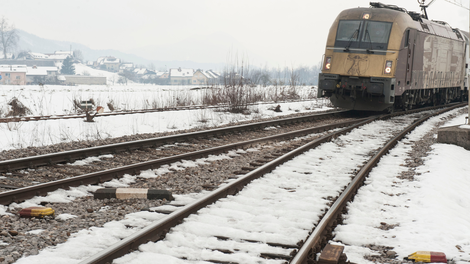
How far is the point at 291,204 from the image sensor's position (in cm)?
529

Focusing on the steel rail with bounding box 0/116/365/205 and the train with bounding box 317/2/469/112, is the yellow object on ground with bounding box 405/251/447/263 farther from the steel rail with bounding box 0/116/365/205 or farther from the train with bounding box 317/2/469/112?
the train with bounding box 317/2/469/112

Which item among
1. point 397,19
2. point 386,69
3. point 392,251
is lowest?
point 392,251

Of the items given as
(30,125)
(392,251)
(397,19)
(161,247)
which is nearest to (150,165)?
(161,247)

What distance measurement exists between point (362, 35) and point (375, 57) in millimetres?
949

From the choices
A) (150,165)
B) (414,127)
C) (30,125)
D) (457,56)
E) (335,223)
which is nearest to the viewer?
(335,223)

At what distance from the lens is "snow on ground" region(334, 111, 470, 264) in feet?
13.7

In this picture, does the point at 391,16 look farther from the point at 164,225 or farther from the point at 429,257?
the point at 164,225

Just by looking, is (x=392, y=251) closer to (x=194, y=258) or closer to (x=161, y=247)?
(x=194, y=258)

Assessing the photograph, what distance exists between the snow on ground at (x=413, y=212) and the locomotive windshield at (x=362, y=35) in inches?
293

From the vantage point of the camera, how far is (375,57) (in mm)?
14867

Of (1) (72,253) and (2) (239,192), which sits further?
(2) (239,192)

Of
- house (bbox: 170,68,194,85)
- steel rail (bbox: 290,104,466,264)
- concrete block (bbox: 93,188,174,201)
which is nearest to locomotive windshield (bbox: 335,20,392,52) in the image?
steel rail (bbox: 290,104,466,264)

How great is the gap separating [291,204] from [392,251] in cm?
150

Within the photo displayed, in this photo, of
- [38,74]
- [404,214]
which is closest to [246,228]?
[404,214]
